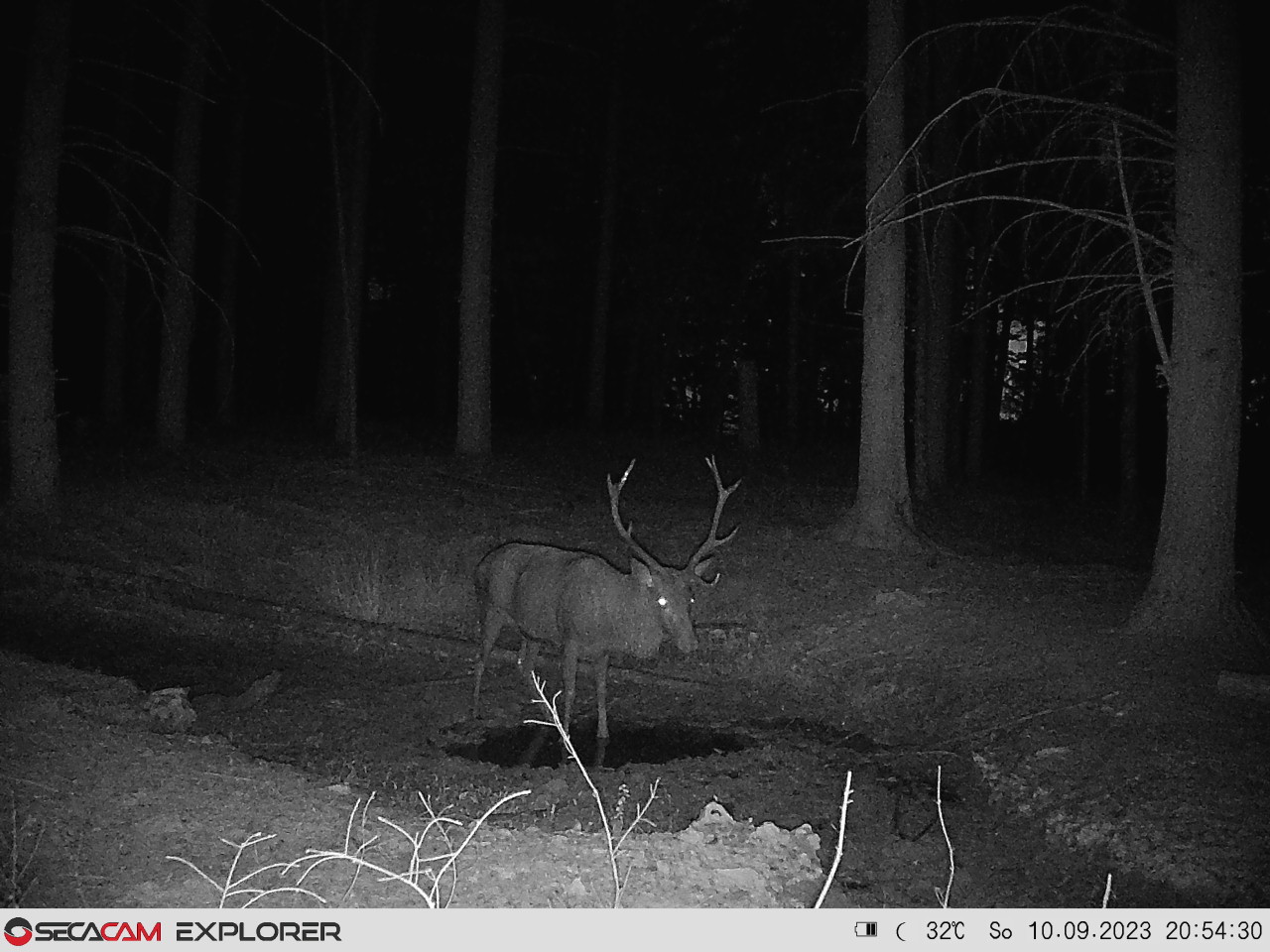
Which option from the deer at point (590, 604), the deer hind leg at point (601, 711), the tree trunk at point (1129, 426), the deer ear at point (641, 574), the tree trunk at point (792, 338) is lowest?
the deer hind leg at point (601, 711)

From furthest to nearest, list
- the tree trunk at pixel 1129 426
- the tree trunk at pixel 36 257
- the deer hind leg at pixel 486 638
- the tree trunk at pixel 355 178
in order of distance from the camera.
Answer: the tree trunk at pixel 1129 426 < the tree trunk at pixel 355 178 < the tree trunk at pixel 36 257 < the deer hind leg at pixel 486 638

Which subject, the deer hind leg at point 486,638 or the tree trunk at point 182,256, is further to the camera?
the tree trunk at point 182,256

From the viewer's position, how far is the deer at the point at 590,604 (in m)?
8.98

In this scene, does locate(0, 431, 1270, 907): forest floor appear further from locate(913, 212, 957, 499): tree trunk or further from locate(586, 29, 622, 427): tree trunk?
locate(586, 29, 622, 427): tree trunk

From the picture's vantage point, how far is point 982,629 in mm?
10695

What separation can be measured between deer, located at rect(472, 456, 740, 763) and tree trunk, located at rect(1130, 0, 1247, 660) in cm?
422

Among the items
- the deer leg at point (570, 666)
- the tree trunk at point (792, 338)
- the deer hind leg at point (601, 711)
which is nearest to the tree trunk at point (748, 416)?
the tree trunk at point (792, 338)

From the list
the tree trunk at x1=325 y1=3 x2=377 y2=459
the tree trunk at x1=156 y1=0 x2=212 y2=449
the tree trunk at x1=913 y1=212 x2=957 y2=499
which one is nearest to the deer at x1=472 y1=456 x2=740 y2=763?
the tree trunk at x1=913 y1=212 x2=957 y2=499
